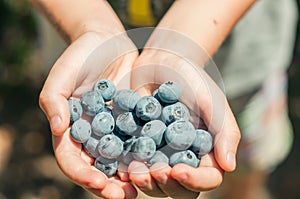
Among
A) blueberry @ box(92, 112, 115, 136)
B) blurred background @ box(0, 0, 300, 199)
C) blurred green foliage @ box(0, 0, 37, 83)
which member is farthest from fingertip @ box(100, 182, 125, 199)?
blurred green foliage @ box(0, 0, 37, 83)

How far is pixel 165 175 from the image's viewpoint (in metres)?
1.01

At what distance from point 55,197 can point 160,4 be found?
92cm

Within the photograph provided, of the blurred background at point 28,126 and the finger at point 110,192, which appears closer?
the finger at point 110,192

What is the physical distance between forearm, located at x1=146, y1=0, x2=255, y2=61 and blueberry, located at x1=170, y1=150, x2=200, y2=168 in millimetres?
300

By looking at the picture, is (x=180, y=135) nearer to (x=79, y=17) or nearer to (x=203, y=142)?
(x=203, y=142)

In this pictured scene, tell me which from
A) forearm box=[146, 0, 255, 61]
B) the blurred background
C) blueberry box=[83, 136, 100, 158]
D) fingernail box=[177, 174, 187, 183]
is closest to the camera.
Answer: fingernail box=[177, 174, 187, 183]

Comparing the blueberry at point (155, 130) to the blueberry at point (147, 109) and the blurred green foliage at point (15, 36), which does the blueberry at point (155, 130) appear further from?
the blurred green foliage at point (15, 36)

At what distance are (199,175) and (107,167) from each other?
0.17 m

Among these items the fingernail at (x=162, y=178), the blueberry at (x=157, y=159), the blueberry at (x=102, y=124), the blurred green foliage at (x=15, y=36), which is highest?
the blueberry at (x=102, y=124)

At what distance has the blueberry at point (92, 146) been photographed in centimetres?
109

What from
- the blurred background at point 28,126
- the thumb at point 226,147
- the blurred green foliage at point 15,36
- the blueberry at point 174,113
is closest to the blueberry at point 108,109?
the blueberry at point 174,113

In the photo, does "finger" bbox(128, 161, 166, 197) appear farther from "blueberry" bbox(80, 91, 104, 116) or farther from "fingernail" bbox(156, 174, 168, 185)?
"blueberry" bbox(80, 91, 104, 116)

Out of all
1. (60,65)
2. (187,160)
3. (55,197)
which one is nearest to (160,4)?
(60,65)

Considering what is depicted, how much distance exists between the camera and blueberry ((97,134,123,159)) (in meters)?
1.05
